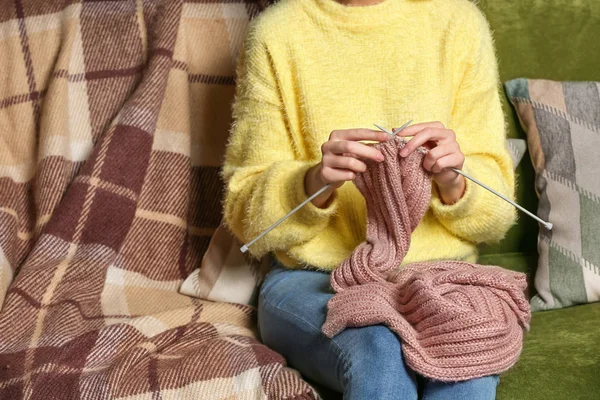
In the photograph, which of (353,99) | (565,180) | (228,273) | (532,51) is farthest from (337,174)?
(532,51)

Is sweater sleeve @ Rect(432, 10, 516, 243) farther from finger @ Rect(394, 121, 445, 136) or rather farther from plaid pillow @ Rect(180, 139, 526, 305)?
plaid pillow @ Rect(180, 139, 526, 305)

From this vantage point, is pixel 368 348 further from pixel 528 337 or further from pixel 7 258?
pixel 7 258

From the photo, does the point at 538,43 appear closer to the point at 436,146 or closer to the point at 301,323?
the point at 436,146

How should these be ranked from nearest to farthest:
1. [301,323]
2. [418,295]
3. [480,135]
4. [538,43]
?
[418,295] < [301,323] < [480,135] < [538,43]

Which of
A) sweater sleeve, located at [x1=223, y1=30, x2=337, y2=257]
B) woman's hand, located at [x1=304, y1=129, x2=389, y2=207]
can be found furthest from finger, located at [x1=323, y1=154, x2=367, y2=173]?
sweater sleeve, located at [x1=223, y1=30, x2=337, y2=257]

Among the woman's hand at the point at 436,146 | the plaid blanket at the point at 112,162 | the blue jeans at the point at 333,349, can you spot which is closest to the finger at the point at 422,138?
the woman's hand at the point at 436,146

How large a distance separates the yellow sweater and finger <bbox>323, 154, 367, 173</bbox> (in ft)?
0.50

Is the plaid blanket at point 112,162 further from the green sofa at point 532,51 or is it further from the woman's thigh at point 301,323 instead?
the green sofa at point 532,51

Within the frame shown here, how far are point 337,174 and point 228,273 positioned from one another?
0.46 m

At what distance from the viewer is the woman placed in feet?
4.37

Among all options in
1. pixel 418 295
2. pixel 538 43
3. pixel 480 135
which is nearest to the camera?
pixel 418 295

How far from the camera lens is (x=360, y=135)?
1.19 m

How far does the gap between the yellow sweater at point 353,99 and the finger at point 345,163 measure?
152 millimetres

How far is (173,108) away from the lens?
1691 mm
